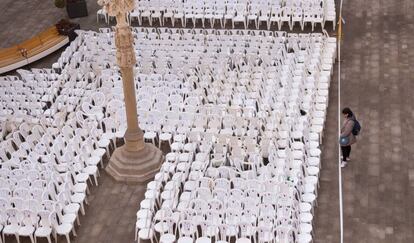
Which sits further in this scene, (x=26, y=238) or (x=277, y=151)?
(x=277, y=151)

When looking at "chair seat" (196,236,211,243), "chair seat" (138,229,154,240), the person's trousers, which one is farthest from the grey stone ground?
"chair seat" (196,236,211,243)

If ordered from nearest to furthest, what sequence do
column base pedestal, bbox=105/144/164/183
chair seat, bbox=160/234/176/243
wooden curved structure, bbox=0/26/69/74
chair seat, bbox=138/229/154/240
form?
chair seat, bbox=160/234/176/243 → chair seat, bbox=138/229/154/240 → column base pedestal, bbox=105/144/164/183 → wooden curved structure, bbox=0/26/69/74

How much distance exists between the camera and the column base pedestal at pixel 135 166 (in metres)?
17.8

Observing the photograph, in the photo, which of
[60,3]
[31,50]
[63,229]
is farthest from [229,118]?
[60,3]

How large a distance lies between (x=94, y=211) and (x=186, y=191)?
2307mm

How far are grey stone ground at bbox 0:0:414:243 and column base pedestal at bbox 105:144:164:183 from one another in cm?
26

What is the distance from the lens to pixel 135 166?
17.8 m

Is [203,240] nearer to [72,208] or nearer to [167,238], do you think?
[167,238]

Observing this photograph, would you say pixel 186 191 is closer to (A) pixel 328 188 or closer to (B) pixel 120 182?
(B) pixel 120 182

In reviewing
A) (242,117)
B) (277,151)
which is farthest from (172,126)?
(277,151)

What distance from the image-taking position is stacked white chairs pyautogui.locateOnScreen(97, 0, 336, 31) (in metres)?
25.0

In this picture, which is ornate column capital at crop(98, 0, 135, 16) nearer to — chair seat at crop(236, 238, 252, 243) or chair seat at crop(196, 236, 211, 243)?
chair seat at crop(196, 236, 211, 243)

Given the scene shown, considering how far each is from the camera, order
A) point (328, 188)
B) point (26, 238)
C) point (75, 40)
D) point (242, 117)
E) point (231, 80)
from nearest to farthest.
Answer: point (26, 238) → point (328, 188) → point (242, 117) → point (231, 80) → point (75, 40)

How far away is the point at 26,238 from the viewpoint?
15.9 metres
